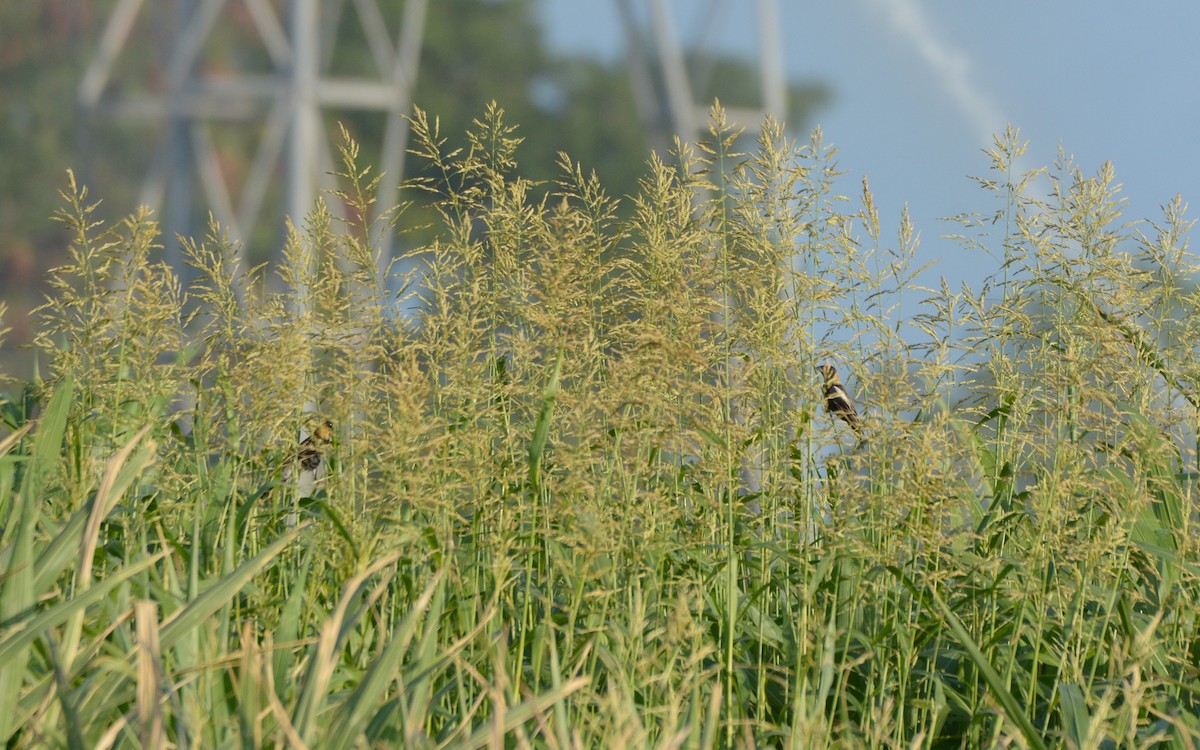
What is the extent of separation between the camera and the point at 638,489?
8.07ft

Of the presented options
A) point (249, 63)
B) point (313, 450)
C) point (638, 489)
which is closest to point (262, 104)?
point (249, 63)

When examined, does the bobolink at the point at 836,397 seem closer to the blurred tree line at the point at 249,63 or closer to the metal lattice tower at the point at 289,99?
the metal lattice tower at the point at 289,99

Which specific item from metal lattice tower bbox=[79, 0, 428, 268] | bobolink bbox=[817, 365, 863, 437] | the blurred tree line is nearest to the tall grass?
bobolink bbox=[817, 365, 863, 437]

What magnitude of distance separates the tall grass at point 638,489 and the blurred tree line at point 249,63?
14.6m

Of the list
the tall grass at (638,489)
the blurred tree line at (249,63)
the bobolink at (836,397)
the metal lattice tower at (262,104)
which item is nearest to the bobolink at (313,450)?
the tall grass at (638,489)

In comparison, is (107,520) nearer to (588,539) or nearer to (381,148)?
(588,539)

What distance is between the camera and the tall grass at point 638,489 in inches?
80.3

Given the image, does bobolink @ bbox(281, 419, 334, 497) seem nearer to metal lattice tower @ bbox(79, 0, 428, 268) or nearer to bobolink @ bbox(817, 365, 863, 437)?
bobolink @ bbox(817, 365, 863, 437)

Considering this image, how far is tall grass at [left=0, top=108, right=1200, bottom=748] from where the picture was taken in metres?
2.04

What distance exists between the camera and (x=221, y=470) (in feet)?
9.04

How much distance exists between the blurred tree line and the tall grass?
14580mm

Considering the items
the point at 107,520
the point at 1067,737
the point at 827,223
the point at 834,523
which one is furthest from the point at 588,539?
the point at 107,520

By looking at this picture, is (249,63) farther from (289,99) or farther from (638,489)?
(638,489)

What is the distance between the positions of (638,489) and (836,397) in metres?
0.42
